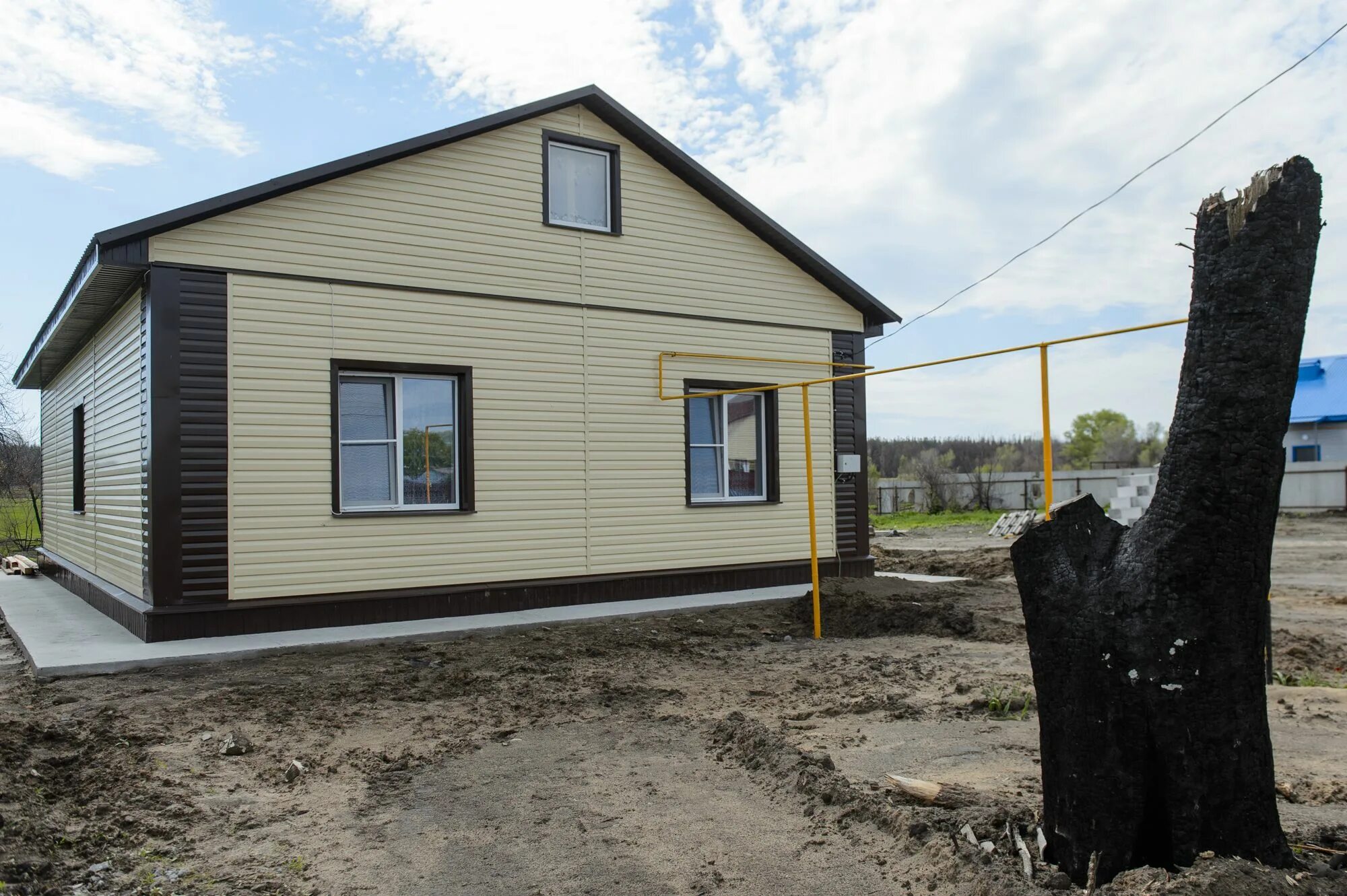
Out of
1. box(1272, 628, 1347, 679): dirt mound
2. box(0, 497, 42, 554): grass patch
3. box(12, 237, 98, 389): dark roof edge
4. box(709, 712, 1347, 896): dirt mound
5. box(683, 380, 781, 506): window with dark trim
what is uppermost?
box(12, 237, 98, 389): dark roof edge

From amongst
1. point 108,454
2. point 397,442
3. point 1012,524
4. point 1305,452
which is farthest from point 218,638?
point 1305,452

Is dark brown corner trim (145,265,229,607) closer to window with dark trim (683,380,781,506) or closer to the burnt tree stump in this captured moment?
window with dark trim (683,380,781,506)

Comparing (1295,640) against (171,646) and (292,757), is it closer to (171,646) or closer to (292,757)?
(292,757)

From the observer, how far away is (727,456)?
11.6 meters

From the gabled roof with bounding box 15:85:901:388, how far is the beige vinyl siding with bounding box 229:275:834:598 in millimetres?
722

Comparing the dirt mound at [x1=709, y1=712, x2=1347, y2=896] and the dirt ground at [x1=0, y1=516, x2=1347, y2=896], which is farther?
the dirt ground at [x1=0, y1=516, x2=1347, y2=896]

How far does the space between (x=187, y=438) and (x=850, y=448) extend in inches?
300

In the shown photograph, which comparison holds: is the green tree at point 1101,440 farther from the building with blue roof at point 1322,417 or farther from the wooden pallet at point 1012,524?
the wooden pallet at point 1012,524

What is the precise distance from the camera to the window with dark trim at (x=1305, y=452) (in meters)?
33.5

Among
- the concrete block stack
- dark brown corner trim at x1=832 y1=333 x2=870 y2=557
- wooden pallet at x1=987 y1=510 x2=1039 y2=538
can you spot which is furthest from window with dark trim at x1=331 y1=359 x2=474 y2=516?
wooden pallet at x1=987 y1=510 x2=1039 y2=538

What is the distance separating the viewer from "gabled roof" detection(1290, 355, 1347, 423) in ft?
108

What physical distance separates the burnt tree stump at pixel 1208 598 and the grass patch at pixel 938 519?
23615mm

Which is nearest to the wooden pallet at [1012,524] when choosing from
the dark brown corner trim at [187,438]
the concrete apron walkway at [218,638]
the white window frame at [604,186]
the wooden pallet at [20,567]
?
the concrete apron walkway at [218,638]

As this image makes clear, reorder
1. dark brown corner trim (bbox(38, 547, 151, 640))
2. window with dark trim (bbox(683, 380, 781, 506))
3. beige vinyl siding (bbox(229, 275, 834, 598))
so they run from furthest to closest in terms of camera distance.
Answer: window with dark trim (bbox(683, 380, 781, 506)) < beige vinyl siding (bbox(229, 275, 834, 598)) < dark brown corner trim (bbox(38, 547, 151, 640))
